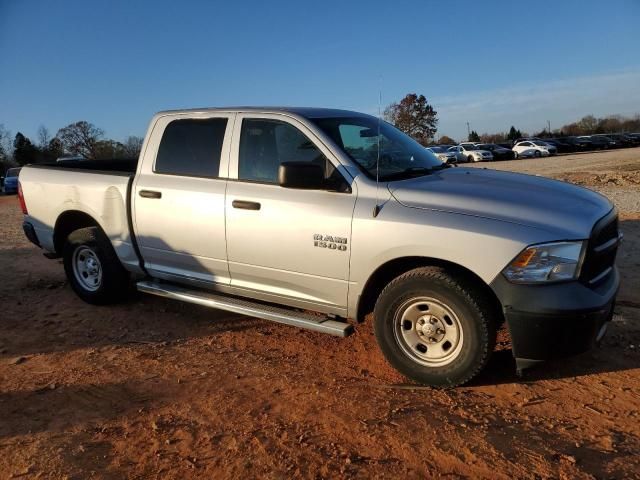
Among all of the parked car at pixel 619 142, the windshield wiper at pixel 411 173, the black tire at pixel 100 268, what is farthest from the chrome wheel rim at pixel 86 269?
the parked car at pixel 619 142

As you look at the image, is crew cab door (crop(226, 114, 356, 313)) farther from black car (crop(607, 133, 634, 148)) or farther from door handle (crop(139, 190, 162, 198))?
black car (crop(607, 133, 634, 148))

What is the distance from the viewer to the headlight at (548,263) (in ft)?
10.2

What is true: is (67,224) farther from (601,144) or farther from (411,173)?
(601,144)

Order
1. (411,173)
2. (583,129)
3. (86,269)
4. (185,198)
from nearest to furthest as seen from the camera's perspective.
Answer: (411,173)
(185,198)
(86,269)
(583,129)

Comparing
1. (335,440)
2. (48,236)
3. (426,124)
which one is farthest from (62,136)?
(335,440)

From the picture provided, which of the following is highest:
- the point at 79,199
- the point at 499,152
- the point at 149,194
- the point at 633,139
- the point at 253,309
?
the point at 633,139

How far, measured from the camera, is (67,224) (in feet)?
18.9

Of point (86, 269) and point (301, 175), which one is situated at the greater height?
point (301, 175)

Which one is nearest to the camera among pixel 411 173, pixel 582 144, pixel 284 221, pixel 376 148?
pixel 284 221

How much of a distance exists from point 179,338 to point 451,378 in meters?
2.54

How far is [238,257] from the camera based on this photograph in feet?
14.1

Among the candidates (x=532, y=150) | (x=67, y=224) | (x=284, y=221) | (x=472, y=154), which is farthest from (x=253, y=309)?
(x=532, y=150)

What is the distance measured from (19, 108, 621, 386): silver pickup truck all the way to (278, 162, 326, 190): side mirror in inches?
0.4

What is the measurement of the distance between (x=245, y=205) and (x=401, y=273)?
1395mm
